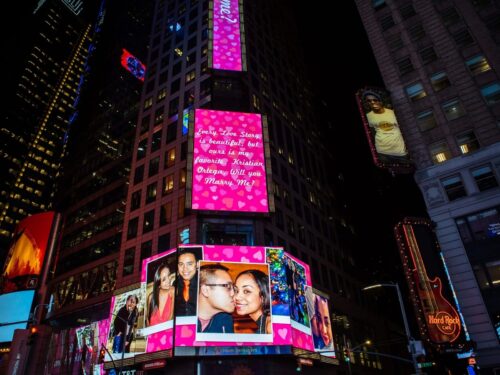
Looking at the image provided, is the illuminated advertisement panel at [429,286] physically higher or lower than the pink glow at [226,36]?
lower

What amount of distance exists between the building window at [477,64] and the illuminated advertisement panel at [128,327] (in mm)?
37280

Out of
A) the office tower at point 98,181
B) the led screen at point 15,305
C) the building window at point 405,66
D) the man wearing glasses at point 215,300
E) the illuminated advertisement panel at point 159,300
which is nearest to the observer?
→ the man wearing glasses at point 215,300

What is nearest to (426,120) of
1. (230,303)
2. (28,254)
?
(230,303)

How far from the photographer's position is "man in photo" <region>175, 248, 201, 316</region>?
109 ft

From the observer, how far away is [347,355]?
178ft

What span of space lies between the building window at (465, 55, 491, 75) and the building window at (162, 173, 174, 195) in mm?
34505

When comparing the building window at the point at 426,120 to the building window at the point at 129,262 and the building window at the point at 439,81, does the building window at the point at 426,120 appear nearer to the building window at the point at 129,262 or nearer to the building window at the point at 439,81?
the building window at the point at 439,81

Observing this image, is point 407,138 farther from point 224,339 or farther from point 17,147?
point 17,147

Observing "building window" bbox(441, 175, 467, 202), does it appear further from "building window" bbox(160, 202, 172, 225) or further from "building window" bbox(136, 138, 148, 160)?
"building window" bbox(136, 138, 148, 160)

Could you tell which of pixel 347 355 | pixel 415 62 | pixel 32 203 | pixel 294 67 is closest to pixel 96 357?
pixel 347 355

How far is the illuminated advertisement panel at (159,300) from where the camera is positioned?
3350 cm

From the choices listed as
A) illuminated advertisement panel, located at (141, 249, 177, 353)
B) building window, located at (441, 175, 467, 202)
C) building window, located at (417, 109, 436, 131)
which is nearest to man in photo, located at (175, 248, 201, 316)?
illuminated advertisement panel, located at (141, 249, 177, 353)

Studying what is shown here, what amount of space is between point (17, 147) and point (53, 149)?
1579 centimetres

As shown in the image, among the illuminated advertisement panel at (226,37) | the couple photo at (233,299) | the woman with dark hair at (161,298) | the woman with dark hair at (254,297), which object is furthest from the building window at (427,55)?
the woman with dark hair at (161,298)
